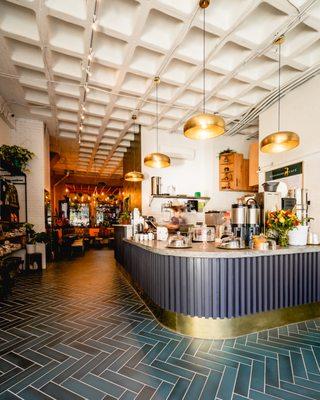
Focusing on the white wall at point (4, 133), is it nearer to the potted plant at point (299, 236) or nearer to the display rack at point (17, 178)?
the display rack at point (17, 178)

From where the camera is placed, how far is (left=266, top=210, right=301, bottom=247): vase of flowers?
302 centimetres

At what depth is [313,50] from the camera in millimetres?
4203

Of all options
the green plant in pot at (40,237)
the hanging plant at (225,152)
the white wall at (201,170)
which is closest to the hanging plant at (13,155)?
the green plant in pot at (40,237)

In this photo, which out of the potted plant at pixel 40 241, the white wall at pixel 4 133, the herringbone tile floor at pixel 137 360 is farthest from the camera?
the potted plant at pixel 40 241

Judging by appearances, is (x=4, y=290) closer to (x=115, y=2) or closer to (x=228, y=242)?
(x=228, y=242)

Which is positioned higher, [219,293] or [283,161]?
[283,161]

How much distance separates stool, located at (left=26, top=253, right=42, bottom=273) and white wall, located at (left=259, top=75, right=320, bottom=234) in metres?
6.44

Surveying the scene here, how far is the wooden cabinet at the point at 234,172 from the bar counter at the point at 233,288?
15.0 feet

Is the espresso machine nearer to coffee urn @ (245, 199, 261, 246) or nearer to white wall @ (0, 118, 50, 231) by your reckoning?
coffee urn @ (245, 199, 261, 246)

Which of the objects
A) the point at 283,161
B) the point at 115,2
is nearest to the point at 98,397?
the point at 115,2

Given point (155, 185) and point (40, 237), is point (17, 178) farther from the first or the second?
point (155, 185)

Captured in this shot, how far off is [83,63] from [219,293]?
4249mm

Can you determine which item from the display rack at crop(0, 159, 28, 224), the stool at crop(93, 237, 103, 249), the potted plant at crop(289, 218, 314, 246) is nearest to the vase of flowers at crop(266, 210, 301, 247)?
the potted plant at crop(289, 218, 314, 246)

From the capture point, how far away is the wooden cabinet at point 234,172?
24.6 ft
